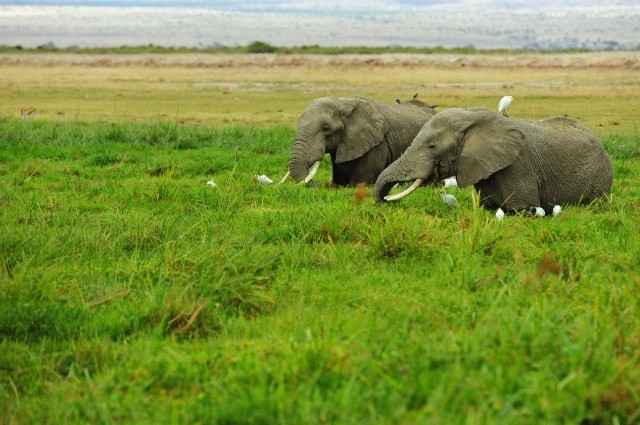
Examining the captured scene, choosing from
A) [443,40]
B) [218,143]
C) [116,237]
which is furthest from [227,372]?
[443,40]

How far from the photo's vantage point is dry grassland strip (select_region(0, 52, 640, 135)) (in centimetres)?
2373

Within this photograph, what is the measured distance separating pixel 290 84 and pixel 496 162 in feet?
82.0

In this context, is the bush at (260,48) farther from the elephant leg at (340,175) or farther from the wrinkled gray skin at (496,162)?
the wrinkled gray skin at (496,162)

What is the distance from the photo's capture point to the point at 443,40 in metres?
91.3

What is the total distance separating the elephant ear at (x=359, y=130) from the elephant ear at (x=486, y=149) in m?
2.81

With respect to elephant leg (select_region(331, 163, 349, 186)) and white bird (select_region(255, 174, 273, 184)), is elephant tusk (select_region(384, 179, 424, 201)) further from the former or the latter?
elephant leg (select_region(331, 163, 349, 186))

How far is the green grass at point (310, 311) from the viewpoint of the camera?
445cm

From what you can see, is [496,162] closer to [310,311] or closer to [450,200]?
[450,200]

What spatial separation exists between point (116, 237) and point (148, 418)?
3.52 meters

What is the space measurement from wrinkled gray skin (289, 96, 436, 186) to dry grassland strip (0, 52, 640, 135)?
8182mm

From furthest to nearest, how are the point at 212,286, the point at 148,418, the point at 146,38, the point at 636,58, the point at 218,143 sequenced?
the point at 146,38
the point at 636,58
the point at 218,143
the point at 212,286
the point at 148,418

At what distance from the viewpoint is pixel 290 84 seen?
33688mm

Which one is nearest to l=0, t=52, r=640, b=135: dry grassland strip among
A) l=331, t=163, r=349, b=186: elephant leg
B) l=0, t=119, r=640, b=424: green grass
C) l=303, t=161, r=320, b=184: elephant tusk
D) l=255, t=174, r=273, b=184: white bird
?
l=331, t=163, r=349, b=186: elephant leg

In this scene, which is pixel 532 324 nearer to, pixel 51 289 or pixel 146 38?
pixel 51 289
